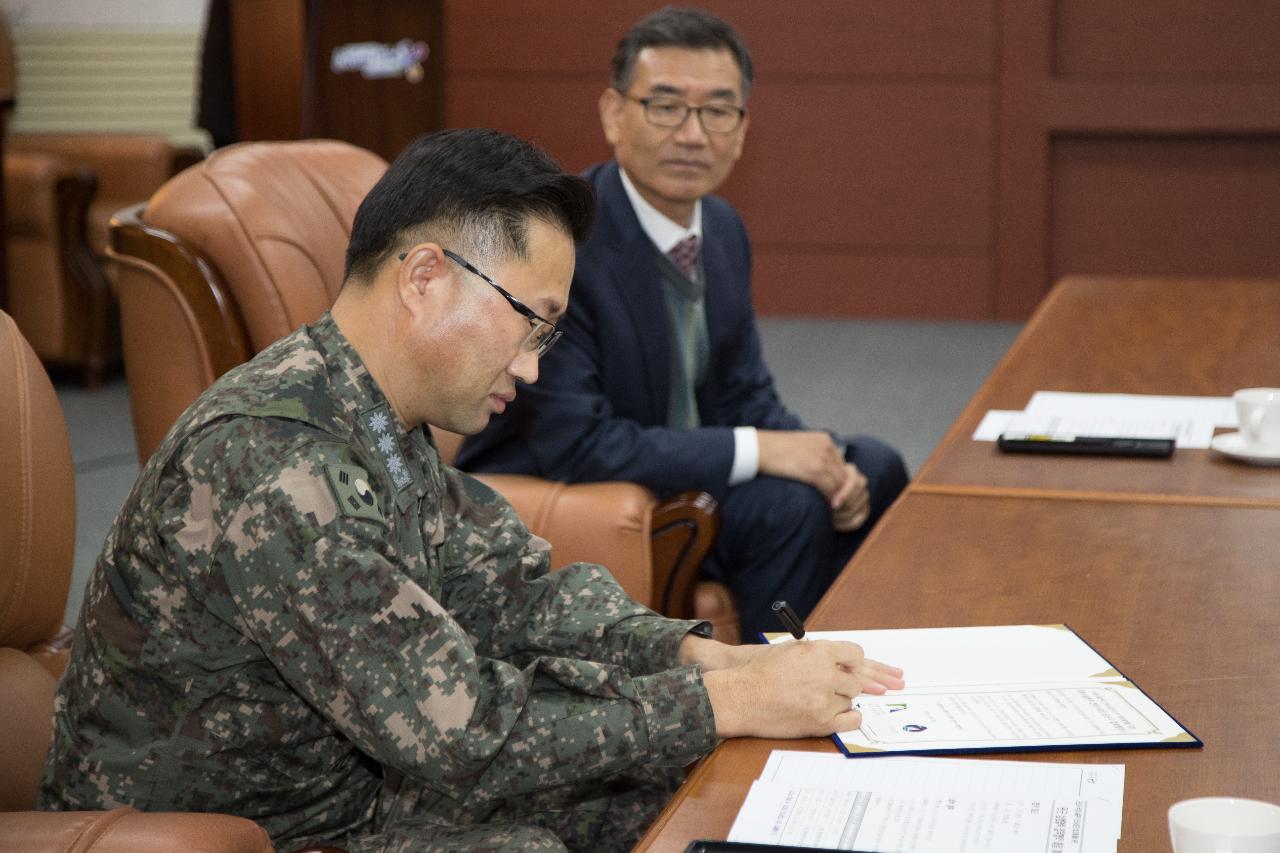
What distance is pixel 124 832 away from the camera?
1146 mm

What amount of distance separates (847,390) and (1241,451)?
3.36 m

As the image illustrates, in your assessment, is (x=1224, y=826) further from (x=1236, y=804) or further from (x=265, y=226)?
(x=265, y=226)

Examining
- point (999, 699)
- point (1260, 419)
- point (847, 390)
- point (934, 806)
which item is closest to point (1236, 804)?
point (934, 806)

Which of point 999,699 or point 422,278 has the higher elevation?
point 422,278

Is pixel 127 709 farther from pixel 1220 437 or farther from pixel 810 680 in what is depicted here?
pixel 1220 437

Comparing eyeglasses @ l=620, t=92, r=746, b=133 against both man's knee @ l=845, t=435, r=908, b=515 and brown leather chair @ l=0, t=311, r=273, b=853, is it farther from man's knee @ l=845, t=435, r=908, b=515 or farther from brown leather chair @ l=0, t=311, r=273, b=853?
brown leather chair @ l=0, t=311, r=273, b=853

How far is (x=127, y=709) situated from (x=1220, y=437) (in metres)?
1.41

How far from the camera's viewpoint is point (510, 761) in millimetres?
1290

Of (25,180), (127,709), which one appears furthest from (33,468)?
(25,180)

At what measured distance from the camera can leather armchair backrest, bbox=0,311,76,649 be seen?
151 centimetres

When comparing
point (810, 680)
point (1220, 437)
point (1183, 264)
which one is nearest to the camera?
point (810, 680)

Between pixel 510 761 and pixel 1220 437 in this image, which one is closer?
pixel 510 761

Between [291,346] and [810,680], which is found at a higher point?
[291,346]

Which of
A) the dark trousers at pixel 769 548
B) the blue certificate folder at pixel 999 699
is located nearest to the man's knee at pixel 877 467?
the dark trousers at pixel 769 548
